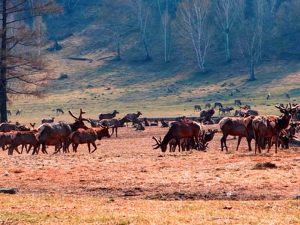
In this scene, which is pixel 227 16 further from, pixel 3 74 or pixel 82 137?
pixel 82 137

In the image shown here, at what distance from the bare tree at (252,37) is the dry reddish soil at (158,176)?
56.2m

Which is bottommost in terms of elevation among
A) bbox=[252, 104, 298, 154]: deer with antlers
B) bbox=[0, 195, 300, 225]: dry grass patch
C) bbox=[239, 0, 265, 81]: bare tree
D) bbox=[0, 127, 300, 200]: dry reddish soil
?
bbox=[0, 195, 300, 225]: dry grass patch

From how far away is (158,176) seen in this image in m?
20.0

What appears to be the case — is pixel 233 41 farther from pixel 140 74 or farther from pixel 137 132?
pixel 137 132

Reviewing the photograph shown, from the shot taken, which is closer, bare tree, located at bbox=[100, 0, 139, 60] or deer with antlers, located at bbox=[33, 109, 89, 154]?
deer with antlers, located at bbox=[33, 109, 89, 154]

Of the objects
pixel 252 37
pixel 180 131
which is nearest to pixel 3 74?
pixel 180 131

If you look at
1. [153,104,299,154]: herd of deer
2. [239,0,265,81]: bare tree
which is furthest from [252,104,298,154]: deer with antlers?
[239,0,265,81]: bare tree

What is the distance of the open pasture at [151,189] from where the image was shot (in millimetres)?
13758

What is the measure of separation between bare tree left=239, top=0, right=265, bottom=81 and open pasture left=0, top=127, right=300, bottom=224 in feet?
186

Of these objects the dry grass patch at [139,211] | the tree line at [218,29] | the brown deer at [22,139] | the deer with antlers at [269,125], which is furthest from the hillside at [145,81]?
the dry grass patch at [139,211]

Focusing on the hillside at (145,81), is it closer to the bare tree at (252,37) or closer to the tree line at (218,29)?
the tree line at (218,29)

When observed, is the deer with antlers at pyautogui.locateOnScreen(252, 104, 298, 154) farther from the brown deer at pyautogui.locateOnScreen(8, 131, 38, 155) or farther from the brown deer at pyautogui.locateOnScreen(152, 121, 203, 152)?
the brown deer at pyautogui.locateOnScreen(8, 131, 38, 155)

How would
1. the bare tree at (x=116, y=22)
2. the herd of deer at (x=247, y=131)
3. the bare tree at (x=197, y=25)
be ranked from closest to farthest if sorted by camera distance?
1. the herd of deer at (x=247, y=131)
2. the bare tree at (x=197, y=25)
3. the bare tree at (x=116, y=22)

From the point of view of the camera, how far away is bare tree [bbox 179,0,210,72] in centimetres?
8638
